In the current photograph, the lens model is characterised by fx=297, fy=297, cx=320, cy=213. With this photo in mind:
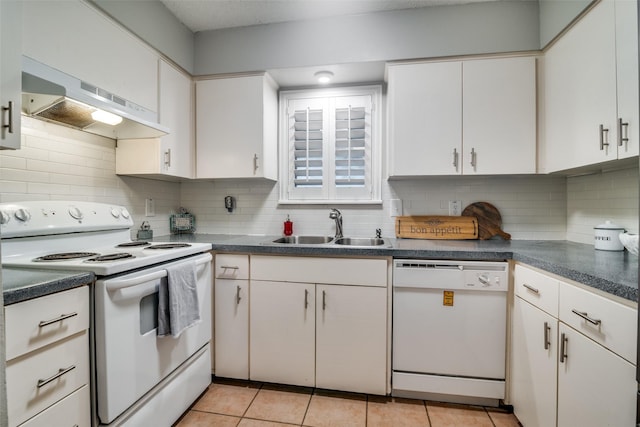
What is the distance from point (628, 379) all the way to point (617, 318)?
0.18 meters

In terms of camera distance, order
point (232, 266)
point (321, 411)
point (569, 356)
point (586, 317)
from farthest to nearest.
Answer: point (232, 266) < point (321, 411) < point (569, 356) < point (586, 317)

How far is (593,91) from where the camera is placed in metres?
1.50

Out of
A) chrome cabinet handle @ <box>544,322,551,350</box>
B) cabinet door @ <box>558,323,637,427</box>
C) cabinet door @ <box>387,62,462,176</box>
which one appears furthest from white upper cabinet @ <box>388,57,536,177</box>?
cabinet door @ <box>558,323,637,427</box>

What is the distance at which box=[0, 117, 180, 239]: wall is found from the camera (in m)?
1.42

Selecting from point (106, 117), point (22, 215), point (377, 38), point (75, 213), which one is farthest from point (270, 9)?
point (22, 215)

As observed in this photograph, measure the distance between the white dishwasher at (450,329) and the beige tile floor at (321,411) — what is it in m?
0.09

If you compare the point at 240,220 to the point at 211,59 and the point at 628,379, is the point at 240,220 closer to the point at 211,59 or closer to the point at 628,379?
the point at 211,59

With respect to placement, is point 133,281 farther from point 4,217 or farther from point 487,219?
point 487,219

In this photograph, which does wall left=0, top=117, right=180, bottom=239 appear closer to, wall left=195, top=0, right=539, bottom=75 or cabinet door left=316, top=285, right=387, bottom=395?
wall left=195, top=0, right=539, bottom=75

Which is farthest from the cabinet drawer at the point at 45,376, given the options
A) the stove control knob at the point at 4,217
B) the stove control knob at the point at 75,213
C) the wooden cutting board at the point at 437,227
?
the wooden cutting board at the point at 437,227

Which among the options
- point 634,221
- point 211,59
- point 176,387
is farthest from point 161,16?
point 634,221

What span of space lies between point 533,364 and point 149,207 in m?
2.56

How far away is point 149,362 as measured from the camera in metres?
1.36

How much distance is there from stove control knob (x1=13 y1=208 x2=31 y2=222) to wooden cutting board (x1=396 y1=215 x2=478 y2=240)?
2145mm
